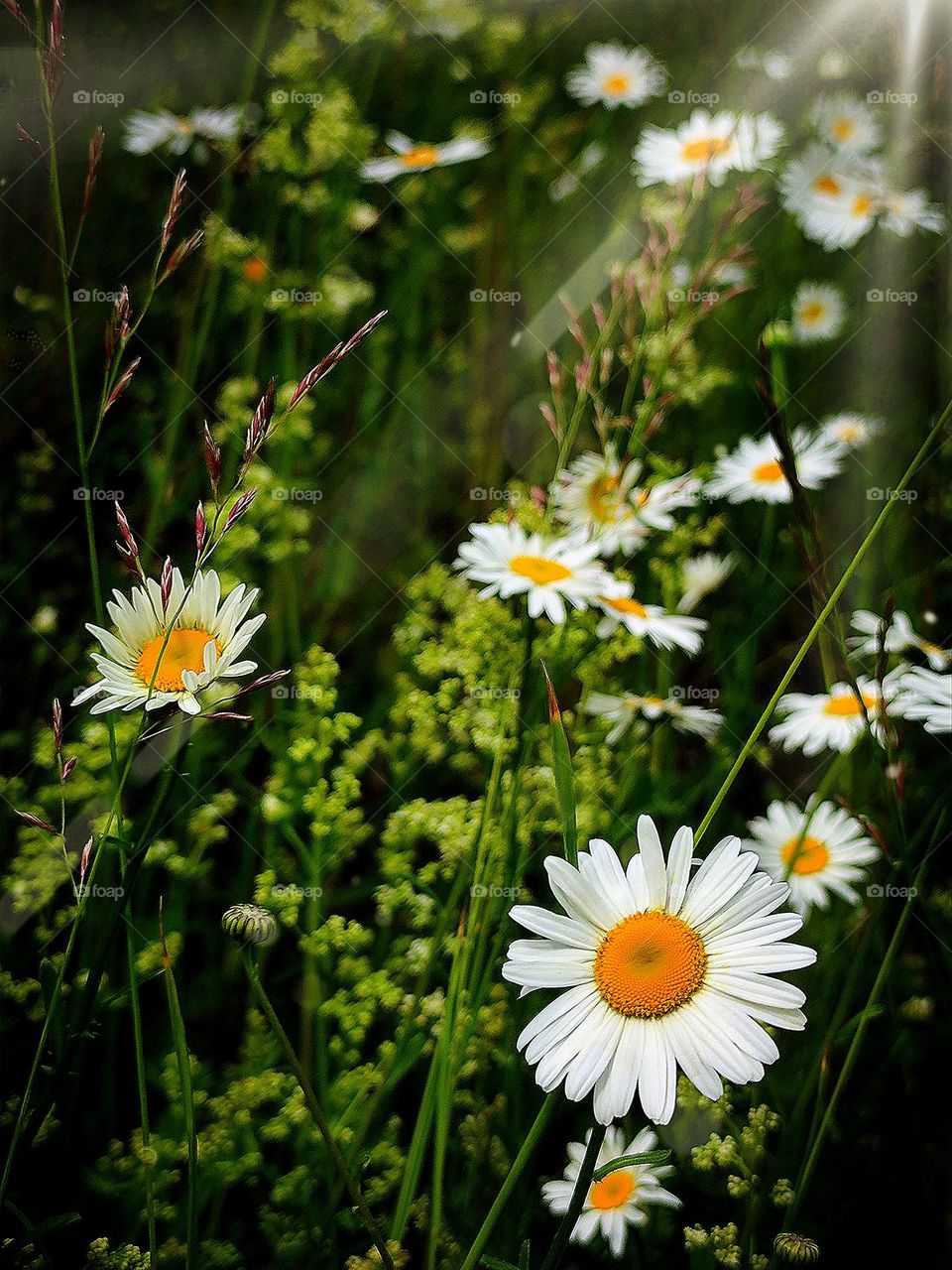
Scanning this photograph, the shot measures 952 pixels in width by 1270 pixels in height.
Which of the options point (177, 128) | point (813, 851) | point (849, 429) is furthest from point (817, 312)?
point (177, 128)

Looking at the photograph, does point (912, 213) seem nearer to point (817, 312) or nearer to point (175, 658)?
point (817, 312)

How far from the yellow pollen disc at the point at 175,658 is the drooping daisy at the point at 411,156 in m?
0.47

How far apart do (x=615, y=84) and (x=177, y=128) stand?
394 millimetres

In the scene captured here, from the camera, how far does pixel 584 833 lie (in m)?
0.77

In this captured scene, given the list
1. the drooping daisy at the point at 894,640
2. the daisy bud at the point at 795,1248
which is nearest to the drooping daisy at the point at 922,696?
the drooping daisy at the point at 894,640

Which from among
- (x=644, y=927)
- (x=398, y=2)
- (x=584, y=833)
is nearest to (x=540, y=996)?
(x=584, y=833)

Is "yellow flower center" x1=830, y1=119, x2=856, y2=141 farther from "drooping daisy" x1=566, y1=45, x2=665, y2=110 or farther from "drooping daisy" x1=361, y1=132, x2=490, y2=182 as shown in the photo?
"drooping daisy" x1=361, y1=132, x2=490, y2=182

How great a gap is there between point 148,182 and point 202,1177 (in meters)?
0.84

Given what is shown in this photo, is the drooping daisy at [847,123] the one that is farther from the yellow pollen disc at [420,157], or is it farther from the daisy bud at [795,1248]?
the daisy bud at [795,1248]

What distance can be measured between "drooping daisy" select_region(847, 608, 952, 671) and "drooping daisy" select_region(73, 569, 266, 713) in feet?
1.70

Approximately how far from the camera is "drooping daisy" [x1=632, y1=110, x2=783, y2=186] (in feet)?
2.82

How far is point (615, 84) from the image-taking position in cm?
86

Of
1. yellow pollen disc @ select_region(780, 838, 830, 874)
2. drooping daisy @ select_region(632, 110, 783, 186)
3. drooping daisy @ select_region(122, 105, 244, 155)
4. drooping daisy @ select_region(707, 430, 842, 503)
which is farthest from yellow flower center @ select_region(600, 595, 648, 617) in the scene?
drooping daisy @ select_region(122, 105, 244, 155)

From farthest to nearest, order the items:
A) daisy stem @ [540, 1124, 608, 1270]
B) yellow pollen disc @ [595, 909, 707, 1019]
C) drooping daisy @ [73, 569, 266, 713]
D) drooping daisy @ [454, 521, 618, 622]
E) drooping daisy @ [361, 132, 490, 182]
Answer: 1. drooping daisy @ [361, 132, 490, 182]
2. drooping daisy @ [454, 521, 618, 622]
3. drooping daisy @ [73, 569, 266, 713]
4. yellow pollen disc @ [595, 909, 707, 1019]
5. daisy stem @ [540, 1124, 608, 1270]
